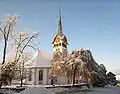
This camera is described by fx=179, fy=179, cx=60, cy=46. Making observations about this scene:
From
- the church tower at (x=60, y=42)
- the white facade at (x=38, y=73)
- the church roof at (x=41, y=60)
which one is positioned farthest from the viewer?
the church tower at (x=60, y=42)

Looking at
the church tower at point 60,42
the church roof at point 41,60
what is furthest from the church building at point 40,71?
the church tower at point 60,42

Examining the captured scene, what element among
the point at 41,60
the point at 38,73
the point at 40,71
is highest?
the point at 41,60

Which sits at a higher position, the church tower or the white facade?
the church tower

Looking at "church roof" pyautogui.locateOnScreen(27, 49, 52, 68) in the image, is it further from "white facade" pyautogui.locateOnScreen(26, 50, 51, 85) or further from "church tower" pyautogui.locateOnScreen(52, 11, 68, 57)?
"church tower" pyautogui.locateOnScreen(52, 11, 68, 57)

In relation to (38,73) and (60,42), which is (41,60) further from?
(60,42)

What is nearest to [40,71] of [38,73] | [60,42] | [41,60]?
[38,73]

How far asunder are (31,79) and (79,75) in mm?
13074

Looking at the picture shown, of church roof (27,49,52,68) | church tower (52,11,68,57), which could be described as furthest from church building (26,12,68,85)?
church tower (52,11,68,57)

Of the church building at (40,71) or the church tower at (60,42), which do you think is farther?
the church tower at (60,42)

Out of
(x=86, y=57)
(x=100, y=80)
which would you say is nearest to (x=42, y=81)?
(x=86, y=57)

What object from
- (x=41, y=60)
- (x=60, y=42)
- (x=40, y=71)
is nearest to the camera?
(x=40, y=71)

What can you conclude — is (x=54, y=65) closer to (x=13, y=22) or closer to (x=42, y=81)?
(x=42, y=81)

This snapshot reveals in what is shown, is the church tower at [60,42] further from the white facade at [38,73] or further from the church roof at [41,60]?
the white facade at [38,73]

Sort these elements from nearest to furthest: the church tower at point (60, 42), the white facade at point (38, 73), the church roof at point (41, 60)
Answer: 1. the white facade at point (38, 73)
2. the church roof at point (41, 60)
3. the church tower at point (60, 42)
